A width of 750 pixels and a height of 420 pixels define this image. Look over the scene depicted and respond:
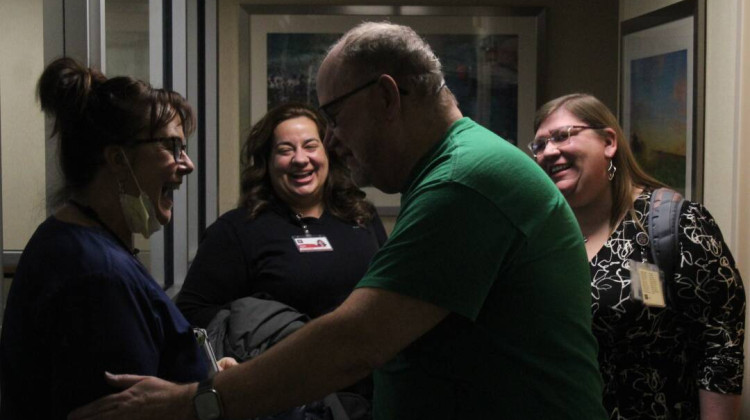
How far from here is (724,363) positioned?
2084 mm

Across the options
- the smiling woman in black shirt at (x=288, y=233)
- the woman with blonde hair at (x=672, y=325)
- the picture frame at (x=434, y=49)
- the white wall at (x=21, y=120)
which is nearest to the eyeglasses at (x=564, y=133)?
the woman with blonde hair at (x=672, y=325)

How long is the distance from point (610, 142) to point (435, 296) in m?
1.26

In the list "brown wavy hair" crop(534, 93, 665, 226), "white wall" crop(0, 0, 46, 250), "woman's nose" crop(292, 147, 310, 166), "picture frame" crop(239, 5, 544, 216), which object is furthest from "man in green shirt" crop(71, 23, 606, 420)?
"picture frame" crop(239, 5, 544, 216)

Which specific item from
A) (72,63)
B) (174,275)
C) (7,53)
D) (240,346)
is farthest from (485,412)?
(174,275)

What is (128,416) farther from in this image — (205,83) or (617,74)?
(617,74)

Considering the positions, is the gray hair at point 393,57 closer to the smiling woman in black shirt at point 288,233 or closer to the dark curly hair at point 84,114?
the dark curly hair at point 84,114

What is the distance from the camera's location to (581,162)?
→ 230 centimetres

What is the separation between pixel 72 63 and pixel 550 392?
977mm

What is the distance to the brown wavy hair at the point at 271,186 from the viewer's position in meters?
2.81

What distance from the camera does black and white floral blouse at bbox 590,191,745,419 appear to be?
6.87 feet

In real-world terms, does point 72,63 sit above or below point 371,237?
above

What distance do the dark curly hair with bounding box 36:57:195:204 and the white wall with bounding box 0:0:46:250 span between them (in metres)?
0.62

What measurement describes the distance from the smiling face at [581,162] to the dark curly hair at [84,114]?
45.5 inches

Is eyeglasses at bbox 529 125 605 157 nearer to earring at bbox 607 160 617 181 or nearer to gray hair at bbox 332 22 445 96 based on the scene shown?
earring at bbox 607 160 617 181
